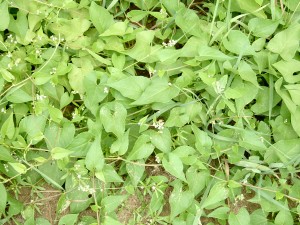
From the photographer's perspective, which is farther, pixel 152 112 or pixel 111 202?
pixel 152 112

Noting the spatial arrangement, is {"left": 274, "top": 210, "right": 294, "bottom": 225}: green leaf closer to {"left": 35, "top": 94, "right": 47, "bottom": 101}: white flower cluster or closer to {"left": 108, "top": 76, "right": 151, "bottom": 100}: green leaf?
{"left": 108, "top": 76, "right": 151, "bottom": 100}: green leaf

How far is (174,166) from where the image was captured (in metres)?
1.80

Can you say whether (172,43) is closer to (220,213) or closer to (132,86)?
(132,86)

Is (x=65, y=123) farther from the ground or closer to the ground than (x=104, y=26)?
closer to the ground

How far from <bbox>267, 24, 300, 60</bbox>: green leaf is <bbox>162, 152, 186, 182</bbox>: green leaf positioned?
0.62 meters

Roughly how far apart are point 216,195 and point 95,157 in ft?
1.73

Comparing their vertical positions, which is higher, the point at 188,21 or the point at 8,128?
the point at 188,21

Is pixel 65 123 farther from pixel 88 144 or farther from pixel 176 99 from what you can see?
pixel 176 99

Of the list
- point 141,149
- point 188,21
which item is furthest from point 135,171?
point 188,21

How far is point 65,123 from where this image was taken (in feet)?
6.00

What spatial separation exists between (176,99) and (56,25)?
622mm

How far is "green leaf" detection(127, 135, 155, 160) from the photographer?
180cm

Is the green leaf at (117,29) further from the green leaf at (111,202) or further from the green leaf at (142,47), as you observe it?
the green leaf at (111,202)

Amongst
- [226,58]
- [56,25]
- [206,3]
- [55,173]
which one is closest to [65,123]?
[55,173]
